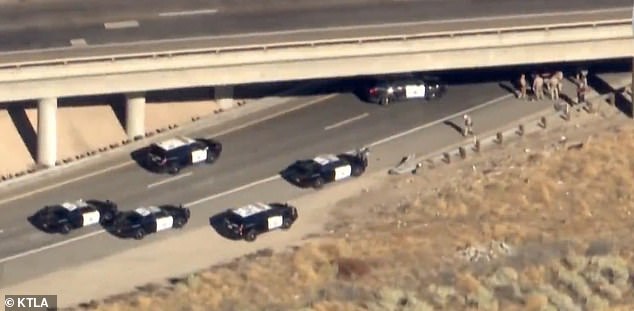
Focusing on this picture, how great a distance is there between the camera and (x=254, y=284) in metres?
82.4

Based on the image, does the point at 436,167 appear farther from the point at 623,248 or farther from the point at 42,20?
the point at 42,20

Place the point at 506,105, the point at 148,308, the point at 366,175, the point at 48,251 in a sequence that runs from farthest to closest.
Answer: the point at 506,105 → the point at 366,175 → the point at 48,251 → the point at 148,308

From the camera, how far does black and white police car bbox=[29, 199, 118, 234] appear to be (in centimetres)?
8656

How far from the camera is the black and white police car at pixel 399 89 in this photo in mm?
97438

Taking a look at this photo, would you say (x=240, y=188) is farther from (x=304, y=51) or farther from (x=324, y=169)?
(x=304, y=51)

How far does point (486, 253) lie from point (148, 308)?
571 inches

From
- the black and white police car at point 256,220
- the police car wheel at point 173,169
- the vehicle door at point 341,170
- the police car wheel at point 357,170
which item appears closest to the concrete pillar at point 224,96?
the police car wheel at point 173,169

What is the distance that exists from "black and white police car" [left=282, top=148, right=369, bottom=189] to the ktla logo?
14.3 m

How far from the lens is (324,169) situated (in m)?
90.6

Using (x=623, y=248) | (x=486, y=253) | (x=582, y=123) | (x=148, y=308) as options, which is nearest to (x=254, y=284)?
(x=148, y=308)

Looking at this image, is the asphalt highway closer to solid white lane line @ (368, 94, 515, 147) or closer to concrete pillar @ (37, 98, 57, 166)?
solid white lane line @ (368, 94, 515, 147)

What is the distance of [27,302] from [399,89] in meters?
24.0

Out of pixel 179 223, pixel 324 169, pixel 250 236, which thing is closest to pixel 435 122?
pixel 324 169

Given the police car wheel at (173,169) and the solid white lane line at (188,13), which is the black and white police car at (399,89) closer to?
the solid white lane line at (188,13)
